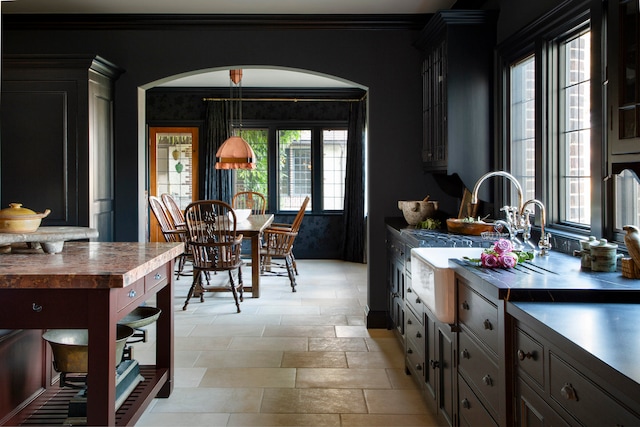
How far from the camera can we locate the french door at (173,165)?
8.98 m

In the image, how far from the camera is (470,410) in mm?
2191

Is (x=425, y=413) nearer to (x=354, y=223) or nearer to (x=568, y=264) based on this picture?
(x=568, y=264)

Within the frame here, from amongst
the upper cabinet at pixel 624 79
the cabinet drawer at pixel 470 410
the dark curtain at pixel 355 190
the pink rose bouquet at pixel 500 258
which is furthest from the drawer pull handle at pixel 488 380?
the dark curtain at pixel 355 190

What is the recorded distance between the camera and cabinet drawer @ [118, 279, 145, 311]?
227 cm

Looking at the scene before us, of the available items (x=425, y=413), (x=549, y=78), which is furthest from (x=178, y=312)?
(x=549, y=78)

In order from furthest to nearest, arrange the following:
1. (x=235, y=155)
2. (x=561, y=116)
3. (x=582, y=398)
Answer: (x=235, y=155) → (x=561, y=116) → (x=582, y=398)

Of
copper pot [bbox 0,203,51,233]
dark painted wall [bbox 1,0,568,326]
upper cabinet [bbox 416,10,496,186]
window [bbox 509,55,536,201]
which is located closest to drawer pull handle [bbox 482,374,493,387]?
window [bbox 509,55,536,201]

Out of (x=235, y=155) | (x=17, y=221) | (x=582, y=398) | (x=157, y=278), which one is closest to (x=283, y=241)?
(x=235, y=155)

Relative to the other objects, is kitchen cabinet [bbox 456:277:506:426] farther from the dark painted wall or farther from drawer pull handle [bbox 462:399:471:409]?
the dark painted wall

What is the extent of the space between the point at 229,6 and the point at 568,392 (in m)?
4.02

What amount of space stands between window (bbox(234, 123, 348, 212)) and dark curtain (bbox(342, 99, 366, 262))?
28 centimetres

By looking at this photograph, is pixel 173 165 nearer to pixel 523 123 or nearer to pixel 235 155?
pixel 235 155

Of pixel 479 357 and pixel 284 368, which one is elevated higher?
pixel 479 357

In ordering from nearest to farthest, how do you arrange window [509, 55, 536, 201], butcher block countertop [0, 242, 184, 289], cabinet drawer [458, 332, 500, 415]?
cabinet drawer [458, 332, 500, 415]
butcher block countertop [0, 242, 184, 289]
window [509, 55, 536, 201]
